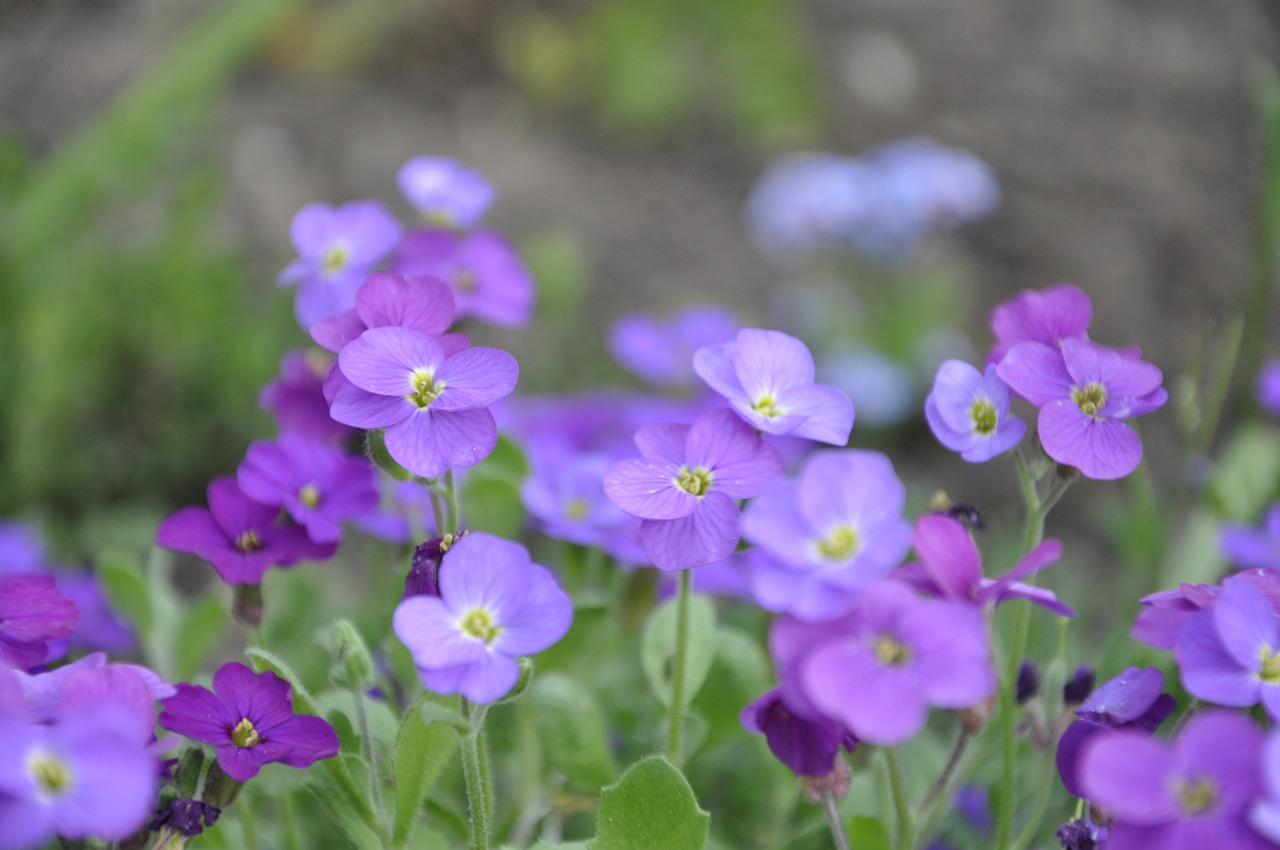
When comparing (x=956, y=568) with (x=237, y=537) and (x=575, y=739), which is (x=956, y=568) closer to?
(x=575, y=739)

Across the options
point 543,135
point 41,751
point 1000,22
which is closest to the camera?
point 41,751

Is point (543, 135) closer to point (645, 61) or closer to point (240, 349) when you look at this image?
point (645, 61)

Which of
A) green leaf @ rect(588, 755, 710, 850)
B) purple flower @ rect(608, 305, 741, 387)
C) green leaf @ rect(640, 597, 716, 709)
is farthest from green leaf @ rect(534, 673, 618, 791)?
purple flower @ rect(608, 305, 741, 387)

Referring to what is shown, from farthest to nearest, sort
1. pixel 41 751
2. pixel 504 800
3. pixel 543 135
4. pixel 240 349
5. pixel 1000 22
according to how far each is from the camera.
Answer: pixel 1000 22 → pixel 543 135 → pixel 240 349 → pixel 504 800 → pixel 41 751

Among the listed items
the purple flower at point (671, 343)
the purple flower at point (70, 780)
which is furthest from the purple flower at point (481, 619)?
the purple flower at point (671, 343)

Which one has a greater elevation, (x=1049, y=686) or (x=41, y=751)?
(x=41, y=751)

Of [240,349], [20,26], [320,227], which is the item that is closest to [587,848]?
[320,227]
